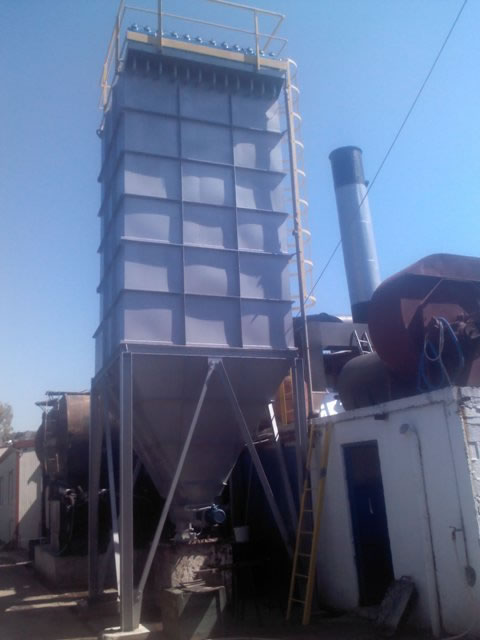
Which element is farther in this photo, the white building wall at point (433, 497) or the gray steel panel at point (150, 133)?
the gray steel panel at point (150, 133)

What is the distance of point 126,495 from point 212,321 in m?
3.05

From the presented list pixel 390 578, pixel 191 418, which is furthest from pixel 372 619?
pixel 191 418

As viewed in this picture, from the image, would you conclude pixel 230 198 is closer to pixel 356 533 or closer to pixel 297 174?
pixel 297 174

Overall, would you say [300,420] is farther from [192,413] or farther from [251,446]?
[192,413]

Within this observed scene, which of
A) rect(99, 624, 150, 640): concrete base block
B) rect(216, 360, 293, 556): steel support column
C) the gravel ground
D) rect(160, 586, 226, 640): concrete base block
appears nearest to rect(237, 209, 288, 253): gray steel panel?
rect(216, 360, 293, 556): steel support column

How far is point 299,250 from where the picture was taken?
11.2 m

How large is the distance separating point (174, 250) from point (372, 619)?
630 centimetres

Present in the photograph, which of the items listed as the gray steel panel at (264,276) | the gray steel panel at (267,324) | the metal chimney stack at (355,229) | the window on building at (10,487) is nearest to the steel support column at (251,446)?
the gray steel panel at (267,324)

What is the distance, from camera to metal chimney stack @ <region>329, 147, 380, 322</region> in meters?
16.8

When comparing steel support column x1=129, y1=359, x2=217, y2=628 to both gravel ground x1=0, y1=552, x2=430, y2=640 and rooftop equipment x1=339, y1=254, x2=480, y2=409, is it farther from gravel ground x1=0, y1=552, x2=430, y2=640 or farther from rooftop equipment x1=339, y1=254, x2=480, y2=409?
rooftop equipment x1=339, y1=254, x2=480, y2=409

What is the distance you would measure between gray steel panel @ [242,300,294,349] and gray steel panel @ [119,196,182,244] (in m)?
1.72

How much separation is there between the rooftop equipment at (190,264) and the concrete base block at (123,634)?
1.81m

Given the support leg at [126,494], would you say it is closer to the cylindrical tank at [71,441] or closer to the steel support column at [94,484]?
the steel support column at [94,484]

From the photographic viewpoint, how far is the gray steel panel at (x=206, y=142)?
10273 millimetres
